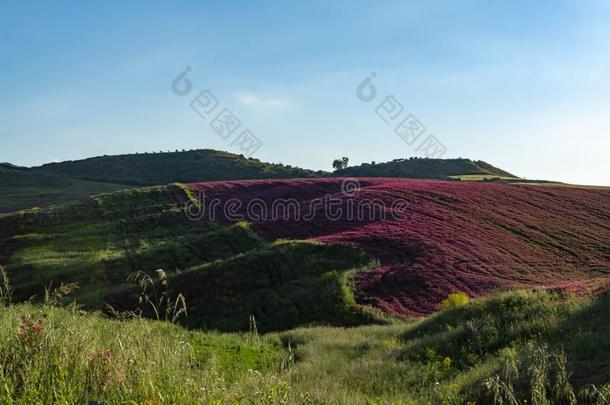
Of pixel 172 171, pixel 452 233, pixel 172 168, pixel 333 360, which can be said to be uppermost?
pixel 172 168

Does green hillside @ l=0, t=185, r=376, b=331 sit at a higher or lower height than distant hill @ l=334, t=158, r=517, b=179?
lower

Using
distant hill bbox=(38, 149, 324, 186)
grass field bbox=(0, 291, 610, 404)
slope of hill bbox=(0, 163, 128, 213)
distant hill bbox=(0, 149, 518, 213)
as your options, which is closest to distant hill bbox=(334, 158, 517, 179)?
distant hill bbox=(0, 149, 518, 213)

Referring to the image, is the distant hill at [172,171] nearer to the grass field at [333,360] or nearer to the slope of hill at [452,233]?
the slope of hill at [452,233]

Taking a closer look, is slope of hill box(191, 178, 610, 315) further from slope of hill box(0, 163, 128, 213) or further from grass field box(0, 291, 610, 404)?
slope of hill box(0, 163, 128, 213)

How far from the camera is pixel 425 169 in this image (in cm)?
14700

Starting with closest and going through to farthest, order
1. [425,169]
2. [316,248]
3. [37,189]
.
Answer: [316,248] → [37,189] → [425,169]

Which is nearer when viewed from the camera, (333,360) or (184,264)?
(333,360)

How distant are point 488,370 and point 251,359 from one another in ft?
22.1

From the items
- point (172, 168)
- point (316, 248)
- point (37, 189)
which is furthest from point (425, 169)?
point (316, 248)

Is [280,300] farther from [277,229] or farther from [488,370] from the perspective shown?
[488,370]

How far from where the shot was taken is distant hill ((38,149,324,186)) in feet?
469

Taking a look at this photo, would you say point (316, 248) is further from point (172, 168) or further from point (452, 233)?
point (172, 168)

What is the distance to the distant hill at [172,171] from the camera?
117150mm

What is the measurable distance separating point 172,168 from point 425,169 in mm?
78494
